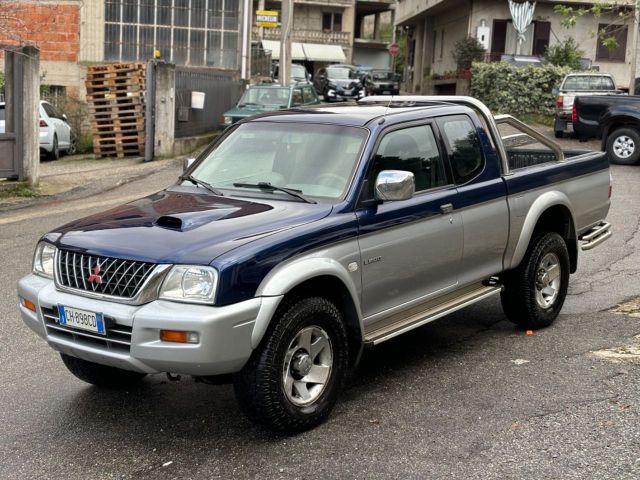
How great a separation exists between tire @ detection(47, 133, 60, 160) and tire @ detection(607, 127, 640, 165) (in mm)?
12545

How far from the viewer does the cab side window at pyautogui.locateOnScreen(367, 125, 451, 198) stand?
565 cm

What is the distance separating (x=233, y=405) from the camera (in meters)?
5.36

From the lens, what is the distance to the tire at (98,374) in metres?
5.41

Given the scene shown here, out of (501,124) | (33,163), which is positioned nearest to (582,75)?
(33,163)

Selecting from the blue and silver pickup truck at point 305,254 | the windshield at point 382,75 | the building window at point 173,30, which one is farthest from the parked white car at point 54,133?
the windshield at point 382,75

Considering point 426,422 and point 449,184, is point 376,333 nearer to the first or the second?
point 426,422

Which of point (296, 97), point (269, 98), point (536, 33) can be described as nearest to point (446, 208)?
point (269, 98)

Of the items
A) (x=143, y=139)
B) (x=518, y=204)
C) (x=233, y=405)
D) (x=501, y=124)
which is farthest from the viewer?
(x=143, y=139)

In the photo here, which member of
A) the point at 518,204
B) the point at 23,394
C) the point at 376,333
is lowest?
the point at 23,394

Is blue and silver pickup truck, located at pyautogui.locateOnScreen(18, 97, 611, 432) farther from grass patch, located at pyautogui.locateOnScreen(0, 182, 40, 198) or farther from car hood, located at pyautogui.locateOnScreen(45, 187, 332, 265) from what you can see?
grass patch, located at pyautogui.locateOnScreen(0, 182, 40, 198)

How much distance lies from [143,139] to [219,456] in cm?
1663

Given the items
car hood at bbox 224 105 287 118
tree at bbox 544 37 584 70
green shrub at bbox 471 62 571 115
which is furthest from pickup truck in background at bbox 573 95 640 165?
tree at bbox 544 37 584 70

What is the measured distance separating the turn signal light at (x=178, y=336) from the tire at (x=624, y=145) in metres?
16.2

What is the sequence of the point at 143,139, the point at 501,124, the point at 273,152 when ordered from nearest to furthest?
the point at 273,152, the point at 501,124, the point at 143,139
